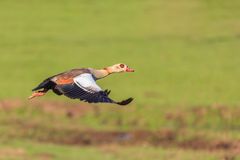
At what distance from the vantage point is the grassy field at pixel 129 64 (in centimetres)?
2208

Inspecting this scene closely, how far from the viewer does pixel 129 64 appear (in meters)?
28.8

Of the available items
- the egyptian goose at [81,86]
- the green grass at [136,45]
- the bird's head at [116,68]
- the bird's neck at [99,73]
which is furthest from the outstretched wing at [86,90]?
the green grass at [136,45]

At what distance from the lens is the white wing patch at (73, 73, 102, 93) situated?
11.1 meters

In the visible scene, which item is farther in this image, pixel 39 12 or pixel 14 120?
pixel 39 12

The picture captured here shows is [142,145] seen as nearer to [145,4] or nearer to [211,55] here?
[211,55]

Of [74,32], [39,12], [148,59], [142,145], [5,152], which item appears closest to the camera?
[5,152]

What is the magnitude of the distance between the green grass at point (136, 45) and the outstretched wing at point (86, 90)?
1303cm

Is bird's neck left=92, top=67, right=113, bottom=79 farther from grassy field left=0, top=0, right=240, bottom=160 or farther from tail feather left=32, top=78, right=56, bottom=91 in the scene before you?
grassy field left=0, top=0, right=240, bottom=160


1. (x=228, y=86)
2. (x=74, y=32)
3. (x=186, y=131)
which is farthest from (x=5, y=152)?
(x=74, y=32)

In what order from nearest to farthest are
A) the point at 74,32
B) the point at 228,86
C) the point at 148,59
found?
the point at 228,86
the point at 148,59
the point at 74,32

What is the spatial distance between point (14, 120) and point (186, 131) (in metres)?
4.57

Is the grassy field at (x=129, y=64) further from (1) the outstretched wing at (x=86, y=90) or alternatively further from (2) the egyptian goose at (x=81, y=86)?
(1) the outstretched wing at (x=86, y=90)

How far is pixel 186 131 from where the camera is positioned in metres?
21.8

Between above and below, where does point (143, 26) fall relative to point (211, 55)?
above
